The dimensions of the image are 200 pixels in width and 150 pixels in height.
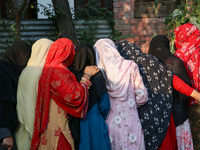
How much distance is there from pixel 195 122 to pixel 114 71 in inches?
48.7

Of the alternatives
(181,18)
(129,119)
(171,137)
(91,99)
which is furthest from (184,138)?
(181,18)

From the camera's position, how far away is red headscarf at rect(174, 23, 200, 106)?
2729 mm

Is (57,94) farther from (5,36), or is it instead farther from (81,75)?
(5,36)

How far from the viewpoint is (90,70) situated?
220 centimetres

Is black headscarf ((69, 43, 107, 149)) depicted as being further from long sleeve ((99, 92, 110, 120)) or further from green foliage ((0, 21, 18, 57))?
green foliage ((0, 21, 18, 57))

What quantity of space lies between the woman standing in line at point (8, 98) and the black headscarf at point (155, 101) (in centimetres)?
127

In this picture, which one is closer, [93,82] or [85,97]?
[85,97]

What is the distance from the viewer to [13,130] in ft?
6.86

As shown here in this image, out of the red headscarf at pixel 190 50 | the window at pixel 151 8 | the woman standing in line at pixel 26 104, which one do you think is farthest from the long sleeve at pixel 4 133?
the window at pixel 151 8

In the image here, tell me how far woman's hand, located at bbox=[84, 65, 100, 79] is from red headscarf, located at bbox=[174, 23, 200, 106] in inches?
47.6

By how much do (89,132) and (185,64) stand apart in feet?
4.82

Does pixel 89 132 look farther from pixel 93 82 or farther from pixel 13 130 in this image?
pixel 13 130

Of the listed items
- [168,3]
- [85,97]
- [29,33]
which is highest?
[168,3]

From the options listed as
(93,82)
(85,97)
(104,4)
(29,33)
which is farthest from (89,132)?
(104,4)
